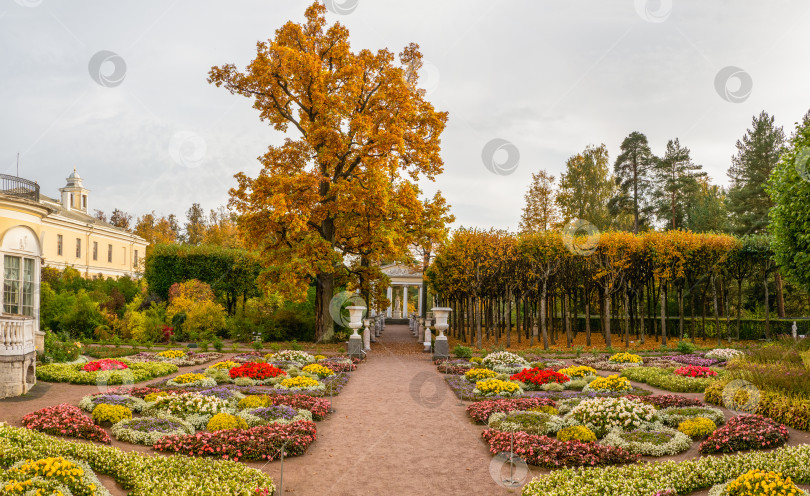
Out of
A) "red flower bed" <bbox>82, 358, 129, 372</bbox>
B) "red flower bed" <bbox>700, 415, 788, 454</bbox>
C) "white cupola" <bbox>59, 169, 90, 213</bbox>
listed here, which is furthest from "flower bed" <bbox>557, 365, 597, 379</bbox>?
"white cupola" <bbox>59, 169, 90, 213</bbox>

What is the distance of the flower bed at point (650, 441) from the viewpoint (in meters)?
9.15

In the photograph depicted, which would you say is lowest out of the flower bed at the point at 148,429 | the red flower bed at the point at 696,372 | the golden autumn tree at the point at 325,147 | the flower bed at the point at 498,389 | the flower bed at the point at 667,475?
the flower bed at the point at 498,389

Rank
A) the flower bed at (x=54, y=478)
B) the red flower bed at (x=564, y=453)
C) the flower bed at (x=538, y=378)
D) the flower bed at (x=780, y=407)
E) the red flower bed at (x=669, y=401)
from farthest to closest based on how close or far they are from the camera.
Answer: the flower bed at (x=538, y=378), the red flower bed at (x=669, y=401), the flower bed at (x=780, y=407), the red flower bed at (x=564, y=453), the flower bed at (x=54, y=478)

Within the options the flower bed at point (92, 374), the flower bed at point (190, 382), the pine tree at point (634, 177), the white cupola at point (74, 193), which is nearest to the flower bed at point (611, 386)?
the flower bed at point (190, 382)

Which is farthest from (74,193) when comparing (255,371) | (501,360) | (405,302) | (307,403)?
(307,403)

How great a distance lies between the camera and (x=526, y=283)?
31.4 meters

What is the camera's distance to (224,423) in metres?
10.2

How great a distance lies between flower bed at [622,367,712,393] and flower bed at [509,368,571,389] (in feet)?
8.07

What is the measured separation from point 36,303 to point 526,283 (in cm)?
2285

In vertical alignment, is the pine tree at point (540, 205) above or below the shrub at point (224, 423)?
above

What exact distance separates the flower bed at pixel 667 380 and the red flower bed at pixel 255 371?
11.0 metres

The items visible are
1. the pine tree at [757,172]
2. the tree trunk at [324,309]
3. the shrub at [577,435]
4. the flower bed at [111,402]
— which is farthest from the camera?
the pine tree at [757,172]

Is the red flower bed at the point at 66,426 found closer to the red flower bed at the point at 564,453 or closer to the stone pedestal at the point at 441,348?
the red flower bed at the point at 564,453

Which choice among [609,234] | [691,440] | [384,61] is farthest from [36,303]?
[609,234]
